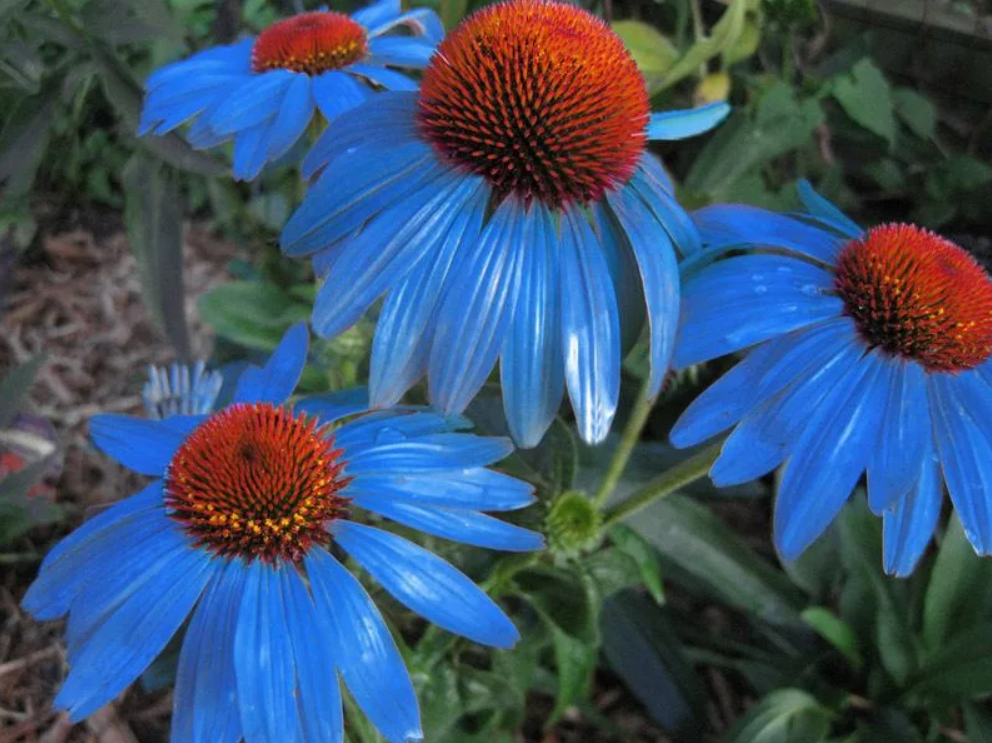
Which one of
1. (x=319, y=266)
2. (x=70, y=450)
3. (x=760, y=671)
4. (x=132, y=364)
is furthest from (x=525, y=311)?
(x=132, y=364)

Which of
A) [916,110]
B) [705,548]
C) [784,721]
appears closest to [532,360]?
[705,548]

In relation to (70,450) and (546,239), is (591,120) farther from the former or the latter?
(70,450)

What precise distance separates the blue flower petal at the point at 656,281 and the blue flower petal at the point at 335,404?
0.22m

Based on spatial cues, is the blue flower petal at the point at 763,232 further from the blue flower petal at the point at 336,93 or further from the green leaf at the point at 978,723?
the green leaf at the point at 978,723

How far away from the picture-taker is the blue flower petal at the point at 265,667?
20.8 inches

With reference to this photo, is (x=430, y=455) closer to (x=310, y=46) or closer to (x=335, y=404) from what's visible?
(x=335, y=404)

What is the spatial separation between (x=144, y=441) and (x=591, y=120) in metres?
0.42

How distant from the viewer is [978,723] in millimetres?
1053

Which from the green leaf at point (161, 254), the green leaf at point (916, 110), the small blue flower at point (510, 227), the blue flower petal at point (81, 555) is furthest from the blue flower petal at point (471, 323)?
the green leaf at point (916, 110)

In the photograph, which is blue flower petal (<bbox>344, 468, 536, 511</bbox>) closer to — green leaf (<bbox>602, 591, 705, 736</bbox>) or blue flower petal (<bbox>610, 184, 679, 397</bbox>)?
blue flower petal (<bbox>610, 184, 679, 397</bbox>)

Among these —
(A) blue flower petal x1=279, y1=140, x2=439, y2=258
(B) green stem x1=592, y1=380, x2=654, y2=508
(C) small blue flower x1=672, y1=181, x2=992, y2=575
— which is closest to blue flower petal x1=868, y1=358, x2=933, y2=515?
(C) small blue flower x1=672, y1=181, x2=992, y2=575

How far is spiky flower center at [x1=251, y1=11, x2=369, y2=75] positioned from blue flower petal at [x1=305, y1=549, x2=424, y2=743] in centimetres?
47

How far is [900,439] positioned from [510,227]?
0.29 metres

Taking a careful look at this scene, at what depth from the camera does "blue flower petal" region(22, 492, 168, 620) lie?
1.99 feet
